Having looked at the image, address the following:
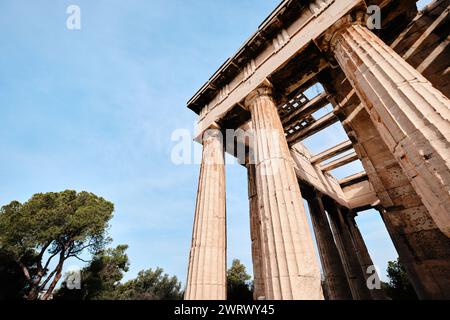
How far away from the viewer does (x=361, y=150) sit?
6.47m

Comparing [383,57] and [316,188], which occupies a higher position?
[316,188]

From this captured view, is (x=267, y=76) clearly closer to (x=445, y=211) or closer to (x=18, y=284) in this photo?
(x=445, y=211)

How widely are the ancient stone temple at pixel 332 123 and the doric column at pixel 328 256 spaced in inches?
10.3

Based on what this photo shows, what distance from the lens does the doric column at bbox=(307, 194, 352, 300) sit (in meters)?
11.0

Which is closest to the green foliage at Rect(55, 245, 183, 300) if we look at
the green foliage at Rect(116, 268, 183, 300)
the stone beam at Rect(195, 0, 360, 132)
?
the green foliage at Rect(116, 268, 183, 300)

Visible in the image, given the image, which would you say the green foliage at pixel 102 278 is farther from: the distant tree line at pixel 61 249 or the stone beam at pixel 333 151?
the stone beam at pixel 333 151

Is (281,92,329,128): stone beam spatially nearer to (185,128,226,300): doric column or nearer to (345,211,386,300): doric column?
(185,128,226,300): doric column

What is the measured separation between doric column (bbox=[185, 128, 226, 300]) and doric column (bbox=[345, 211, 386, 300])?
10394mm

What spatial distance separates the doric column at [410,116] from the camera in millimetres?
2912

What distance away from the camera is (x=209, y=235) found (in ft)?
21.4

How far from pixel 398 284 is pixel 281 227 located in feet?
83.4

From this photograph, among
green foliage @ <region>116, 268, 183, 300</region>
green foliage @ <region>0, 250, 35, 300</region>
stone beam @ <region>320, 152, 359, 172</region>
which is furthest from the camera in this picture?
green foliage @ <region>116, 268, 183, 300</region>
